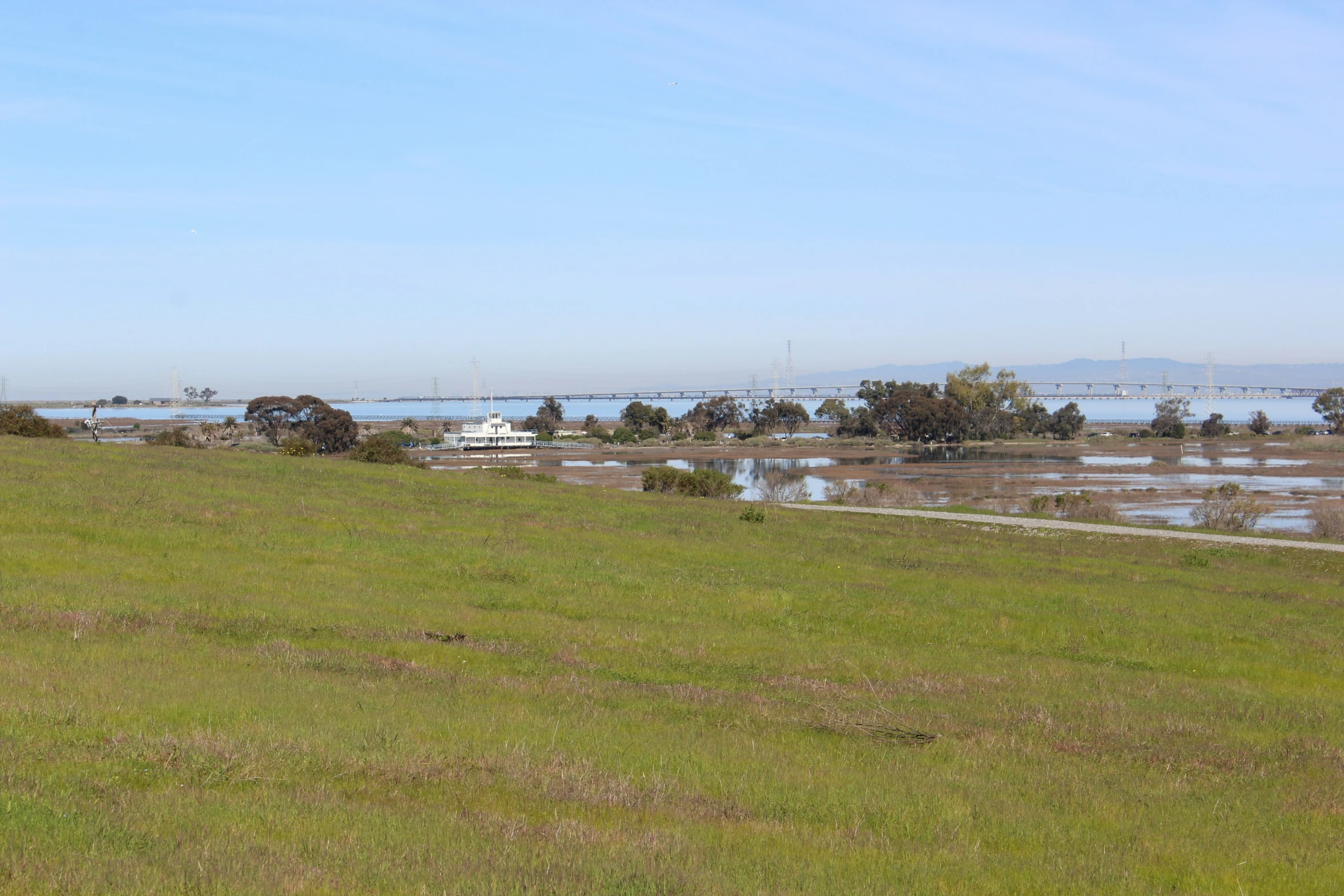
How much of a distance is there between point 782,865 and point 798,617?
11.8 m

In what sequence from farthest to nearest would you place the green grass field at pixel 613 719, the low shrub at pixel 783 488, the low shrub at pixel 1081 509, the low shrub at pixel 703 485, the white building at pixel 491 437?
the white building at pixel 491 437
the low shrub at pixel 783 488
the low shrub at pixel 703 485
the low shrub at pixel 1081 509
the green grass field at pixel 613 719

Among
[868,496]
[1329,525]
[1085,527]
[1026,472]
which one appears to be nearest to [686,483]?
[868,496]

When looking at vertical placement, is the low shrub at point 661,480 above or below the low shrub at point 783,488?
above

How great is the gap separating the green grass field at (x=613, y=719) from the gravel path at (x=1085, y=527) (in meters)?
13.4

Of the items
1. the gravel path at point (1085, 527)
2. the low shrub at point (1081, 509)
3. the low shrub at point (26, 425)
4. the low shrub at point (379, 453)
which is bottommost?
the low shrub at point (1081, 509)

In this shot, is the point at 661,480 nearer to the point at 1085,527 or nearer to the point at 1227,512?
the point at 1085,527

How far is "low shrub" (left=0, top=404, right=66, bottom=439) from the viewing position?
47125 millimetres

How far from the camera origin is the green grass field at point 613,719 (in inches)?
261

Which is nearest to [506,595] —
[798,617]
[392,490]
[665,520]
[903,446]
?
[798,617]

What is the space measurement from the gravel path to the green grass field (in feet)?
43.8

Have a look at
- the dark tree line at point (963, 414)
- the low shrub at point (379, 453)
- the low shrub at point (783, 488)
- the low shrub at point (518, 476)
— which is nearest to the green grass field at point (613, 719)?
the low shrub at point (518, 476)

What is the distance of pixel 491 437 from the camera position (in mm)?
149125

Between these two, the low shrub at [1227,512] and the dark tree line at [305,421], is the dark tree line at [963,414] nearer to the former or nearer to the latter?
the dark tree line at [305,421]

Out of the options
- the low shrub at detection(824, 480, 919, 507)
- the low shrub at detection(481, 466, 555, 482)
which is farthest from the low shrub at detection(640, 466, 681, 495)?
the low shrub at detection(824, 480, 919, 507)
